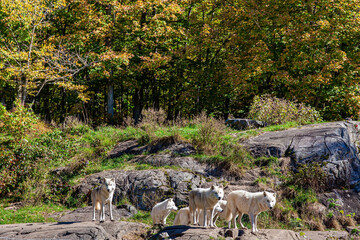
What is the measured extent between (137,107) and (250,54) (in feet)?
30.0

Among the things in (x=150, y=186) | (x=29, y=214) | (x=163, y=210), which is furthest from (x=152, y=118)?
(x=163, y=210)

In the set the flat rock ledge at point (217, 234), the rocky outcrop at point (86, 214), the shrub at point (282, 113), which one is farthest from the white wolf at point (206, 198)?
the shrub at point (282, 113)

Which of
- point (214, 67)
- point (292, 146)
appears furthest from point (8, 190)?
point (214, 67)

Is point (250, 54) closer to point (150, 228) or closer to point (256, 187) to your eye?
point (256, 187)

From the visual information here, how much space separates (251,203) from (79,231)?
417cm

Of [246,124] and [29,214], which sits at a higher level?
[246,124]

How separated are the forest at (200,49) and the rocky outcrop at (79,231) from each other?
12961 millimetres

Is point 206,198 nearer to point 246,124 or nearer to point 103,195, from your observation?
point 103,195

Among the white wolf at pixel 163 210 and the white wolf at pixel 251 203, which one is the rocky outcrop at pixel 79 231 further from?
the white wolf at pixel 251 203

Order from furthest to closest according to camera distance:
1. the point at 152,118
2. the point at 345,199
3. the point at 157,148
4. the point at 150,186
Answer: the point at 152,118 < the point at 157,148 < the point at 150,186 < the point at 345,199

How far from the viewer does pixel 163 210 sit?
33.2 feet

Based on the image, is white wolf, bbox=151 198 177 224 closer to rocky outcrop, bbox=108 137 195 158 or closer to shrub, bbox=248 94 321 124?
rocky outcrop, bbox=108 137 195 158

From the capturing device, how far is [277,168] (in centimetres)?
1402

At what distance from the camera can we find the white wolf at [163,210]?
10.0m
